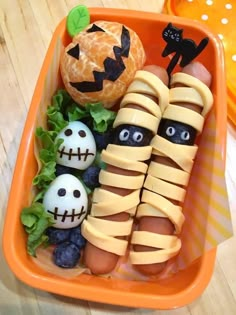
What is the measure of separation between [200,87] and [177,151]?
0.31 feet

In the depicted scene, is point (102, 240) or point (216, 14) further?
point (216, 14)

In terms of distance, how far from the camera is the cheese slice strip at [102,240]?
0.62 metres

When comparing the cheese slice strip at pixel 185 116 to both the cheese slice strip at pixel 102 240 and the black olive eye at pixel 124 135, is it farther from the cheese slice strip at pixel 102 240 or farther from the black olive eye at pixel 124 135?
the cheese slice strip at pixel 102 240

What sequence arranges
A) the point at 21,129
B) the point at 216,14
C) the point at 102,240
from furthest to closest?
the point at 216,14 → the point at 21,129 → the point at 102,240

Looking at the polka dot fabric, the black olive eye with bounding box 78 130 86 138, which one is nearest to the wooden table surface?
the polka dot fabric

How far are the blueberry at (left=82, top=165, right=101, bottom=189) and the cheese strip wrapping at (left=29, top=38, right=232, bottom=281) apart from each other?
0.04m

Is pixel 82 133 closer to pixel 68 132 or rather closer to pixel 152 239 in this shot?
pixel 68 132

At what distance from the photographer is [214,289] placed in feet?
2.22

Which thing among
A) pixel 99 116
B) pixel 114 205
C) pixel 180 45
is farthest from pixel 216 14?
pixel 114 205

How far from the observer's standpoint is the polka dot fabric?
34.7 inches

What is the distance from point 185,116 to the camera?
652 mm

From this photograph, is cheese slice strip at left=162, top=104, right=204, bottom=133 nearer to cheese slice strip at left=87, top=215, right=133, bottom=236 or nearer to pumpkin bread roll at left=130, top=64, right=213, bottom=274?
pumpkin bread roll at left=130, top=64, right=213, bottom=274

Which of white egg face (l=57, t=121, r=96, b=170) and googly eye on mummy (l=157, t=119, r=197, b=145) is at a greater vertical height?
googly eye on mummy (l=157, t=119, r=197, b=145)

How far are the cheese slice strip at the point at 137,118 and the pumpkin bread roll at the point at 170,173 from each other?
0.06 ft
